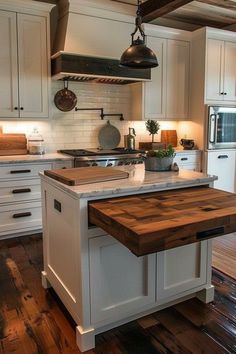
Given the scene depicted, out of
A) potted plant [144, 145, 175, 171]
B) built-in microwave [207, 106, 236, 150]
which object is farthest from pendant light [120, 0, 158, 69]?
built-in microwave [207, 106, 236, 150]

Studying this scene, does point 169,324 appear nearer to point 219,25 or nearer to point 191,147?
point 191,147

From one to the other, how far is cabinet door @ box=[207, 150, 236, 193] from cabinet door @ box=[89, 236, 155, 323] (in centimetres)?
298

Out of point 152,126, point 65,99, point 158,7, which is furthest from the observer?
point 152,126

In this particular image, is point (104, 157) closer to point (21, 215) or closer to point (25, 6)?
Answer: point (21, 215)

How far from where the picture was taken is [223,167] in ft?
15.5

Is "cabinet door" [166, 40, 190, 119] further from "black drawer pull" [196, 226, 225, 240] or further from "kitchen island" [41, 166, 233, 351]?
"black drawer pull" [196, 226, 225, 240]

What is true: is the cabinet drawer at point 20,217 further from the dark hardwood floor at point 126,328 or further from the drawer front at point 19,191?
the dark hardwood floor at point 126,328

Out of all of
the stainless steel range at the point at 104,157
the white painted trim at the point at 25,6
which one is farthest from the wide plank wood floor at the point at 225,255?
the white painted trim at the point at 25,6

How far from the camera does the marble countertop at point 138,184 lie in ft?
5.66

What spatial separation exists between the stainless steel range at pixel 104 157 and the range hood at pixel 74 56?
897mm

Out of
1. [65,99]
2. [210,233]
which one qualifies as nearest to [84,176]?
A: [210,233]

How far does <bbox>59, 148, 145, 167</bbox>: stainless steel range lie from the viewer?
3.60 metres

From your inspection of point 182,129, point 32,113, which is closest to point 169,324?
point 32,113

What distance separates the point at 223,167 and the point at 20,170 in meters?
2.92
